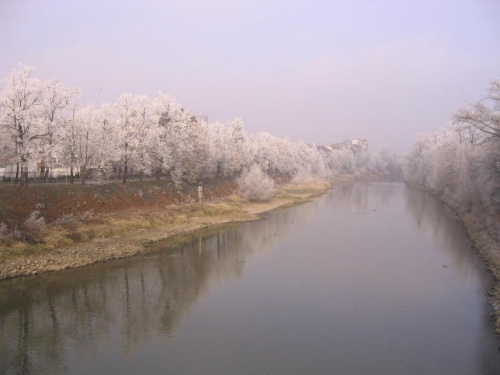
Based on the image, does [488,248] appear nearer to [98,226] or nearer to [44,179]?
[98,226]

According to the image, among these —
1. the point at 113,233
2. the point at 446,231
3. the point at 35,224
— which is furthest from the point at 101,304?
the point at 446,231

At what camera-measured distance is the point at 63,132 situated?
2670 centimetres

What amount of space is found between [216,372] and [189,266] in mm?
10122

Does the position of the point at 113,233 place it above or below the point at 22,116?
below

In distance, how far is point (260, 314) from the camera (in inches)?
548

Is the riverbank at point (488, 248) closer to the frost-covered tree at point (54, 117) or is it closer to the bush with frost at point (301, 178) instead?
the frost-covered tree at point (54, 117)

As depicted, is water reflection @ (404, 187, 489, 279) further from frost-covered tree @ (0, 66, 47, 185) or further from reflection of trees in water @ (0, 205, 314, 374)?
frost-covered tree @ (0, 66, 47, 185)

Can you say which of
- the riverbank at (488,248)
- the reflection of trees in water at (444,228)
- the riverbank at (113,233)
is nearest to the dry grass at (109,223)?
the riverbank at (113,233)

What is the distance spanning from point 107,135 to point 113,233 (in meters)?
10.5

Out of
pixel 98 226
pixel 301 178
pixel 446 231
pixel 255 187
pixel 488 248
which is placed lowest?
pixel 446 231

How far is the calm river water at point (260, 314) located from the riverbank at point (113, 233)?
3.09 feet

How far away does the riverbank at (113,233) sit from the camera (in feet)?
60.6

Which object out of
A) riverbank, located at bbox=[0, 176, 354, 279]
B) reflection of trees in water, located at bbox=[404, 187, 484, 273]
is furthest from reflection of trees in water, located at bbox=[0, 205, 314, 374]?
reflection of trees in water, located at bbox=[404, 187, 484, 273]

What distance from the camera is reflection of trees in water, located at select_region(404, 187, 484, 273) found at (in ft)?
70.6
